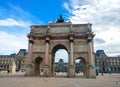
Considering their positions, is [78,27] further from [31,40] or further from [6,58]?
[6,58]

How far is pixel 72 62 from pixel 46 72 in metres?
6.59

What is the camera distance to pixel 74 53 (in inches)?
1467

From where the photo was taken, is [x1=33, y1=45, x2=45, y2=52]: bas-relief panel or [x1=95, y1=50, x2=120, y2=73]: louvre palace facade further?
[x1=95, y1=50, x2=120, y2=73]: louvre palace facade

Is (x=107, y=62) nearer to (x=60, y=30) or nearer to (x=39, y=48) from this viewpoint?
(x=60, y=30)

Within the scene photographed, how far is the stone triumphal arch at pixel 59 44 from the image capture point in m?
36.7

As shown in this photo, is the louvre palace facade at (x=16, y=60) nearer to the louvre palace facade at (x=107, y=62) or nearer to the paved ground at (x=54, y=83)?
the louvre palace facade at (x=107, y=62)

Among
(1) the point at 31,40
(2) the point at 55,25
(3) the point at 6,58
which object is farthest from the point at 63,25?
(3) the point at 6,58

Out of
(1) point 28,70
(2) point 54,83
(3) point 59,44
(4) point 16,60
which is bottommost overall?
(2) point 54,83

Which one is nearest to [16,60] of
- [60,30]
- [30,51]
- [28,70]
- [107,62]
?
[107,62]

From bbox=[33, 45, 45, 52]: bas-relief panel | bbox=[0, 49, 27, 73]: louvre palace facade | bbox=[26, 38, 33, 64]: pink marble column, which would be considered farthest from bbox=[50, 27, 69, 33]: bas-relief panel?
bbox=[0, 49, 27, 73]: louvre palace facade

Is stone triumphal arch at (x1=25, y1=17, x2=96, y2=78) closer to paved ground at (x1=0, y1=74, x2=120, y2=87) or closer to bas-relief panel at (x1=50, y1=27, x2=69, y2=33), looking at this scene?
bas-relief panel at (x1=50, y1=27, x2=69, y2=33)

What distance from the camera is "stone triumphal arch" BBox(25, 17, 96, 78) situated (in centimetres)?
3666

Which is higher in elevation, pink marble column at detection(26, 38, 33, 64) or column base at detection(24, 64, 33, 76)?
pink marble column at detection(26, 38, 33, 64)

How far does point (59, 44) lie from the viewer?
1519 inches
